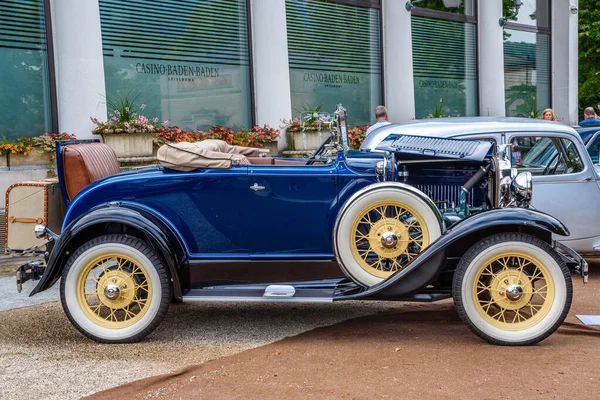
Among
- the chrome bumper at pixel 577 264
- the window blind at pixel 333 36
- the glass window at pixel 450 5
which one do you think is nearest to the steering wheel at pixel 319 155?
the chrome bumper at pixel 577 264

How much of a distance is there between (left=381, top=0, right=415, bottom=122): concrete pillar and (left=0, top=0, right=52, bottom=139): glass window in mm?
6953

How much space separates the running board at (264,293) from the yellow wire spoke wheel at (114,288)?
34 cm

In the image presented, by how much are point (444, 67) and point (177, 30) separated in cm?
682

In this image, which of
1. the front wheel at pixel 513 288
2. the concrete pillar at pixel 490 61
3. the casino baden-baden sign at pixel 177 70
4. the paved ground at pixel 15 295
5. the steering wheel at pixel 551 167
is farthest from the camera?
the concrete pillar at pixel 490 61

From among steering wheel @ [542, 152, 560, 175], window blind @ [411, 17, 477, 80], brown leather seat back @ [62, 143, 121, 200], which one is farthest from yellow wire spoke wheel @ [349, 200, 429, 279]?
window blind @ [411, 17, 477, 80]

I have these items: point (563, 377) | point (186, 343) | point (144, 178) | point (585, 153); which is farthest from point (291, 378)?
point (585, 153)

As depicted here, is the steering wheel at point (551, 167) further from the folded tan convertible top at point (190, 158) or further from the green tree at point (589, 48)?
the green tree at point (589, 48)

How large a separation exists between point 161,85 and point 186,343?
673cm

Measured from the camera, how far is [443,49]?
1586 cm

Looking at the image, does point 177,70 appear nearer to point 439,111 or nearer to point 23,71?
point 23,71

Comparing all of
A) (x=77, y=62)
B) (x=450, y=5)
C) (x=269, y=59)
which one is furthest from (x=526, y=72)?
(x=77, y=62)

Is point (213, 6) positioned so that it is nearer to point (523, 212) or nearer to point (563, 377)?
point (523, 212)

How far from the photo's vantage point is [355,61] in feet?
46.3

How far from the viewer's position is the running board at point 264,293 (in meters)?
5.07
